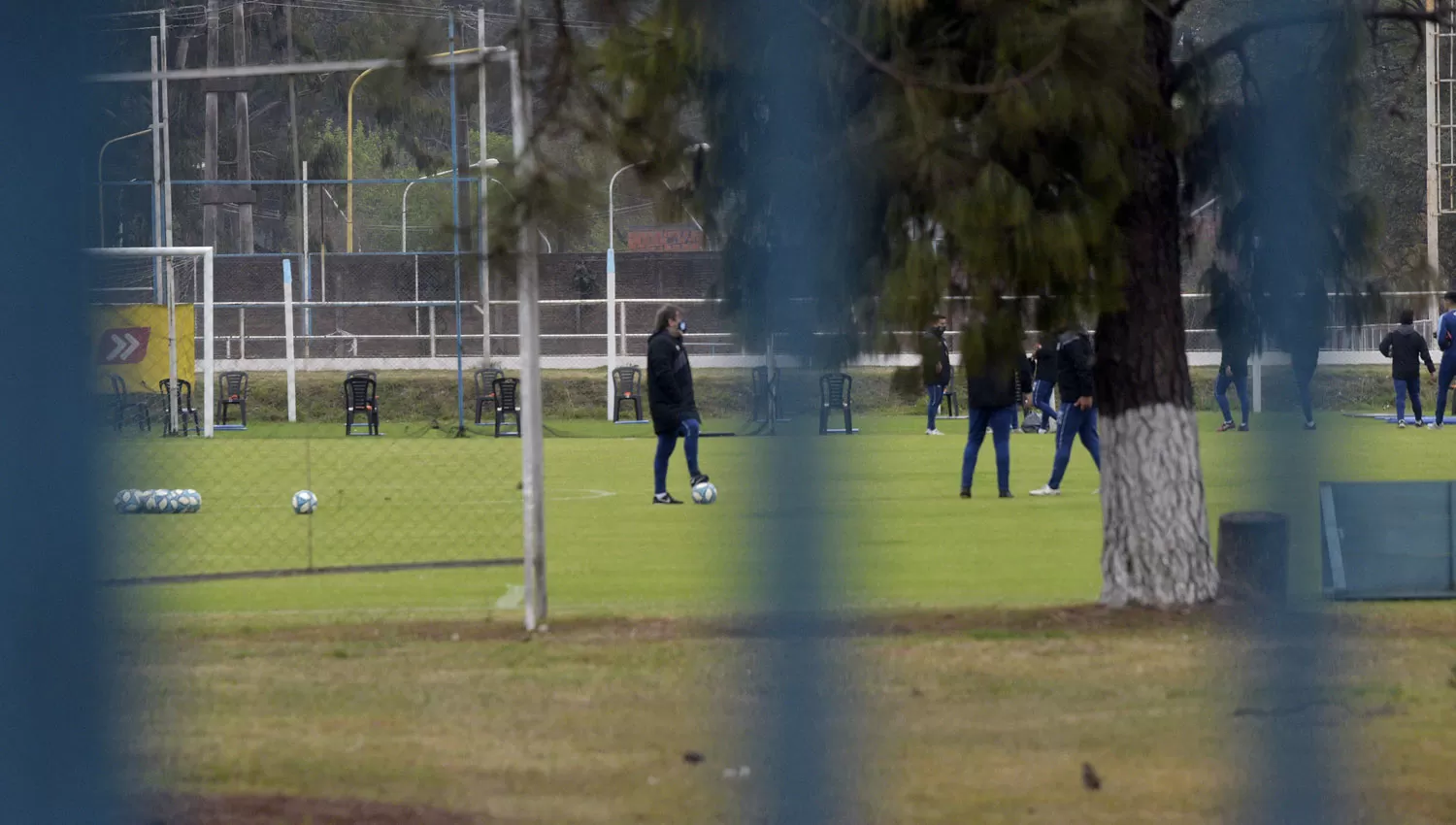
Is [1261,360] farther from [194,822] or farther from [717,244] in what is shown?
[194,822]

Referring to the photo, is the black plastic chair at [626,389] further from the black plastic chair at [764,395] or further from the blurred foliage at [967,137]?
the black plastic chair at [764,395]

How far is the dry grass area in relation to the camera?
3658 mm

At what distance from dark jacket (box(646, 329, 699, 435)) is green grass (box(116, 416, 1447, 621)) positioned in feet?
2.41

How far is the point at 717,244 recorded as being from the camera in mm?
3270

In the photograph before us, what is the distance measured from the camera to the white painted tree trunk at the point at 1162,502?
23.4ft

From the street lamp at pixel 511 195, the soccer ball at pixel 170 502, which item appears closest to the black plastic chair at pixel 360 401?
the street lamp at pixel 511 195

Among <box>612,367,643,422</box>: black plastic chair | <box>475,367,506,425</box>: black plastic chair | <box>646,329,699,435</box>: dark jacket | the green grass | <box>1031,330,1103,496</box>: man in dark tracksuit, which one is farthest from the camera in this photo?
<box>612,367,643,422</box>: black plastic chair

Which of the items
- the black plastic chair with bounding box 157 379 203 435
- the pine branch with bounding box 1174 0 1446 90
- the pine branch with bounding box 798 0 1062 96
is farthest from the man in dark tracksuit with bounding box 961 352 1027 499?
the pine branch with bounding box 798 0 1062 96

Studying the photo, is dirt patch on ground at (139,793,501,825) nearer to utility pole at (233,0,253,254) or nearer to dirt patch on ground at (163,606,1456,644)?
dirt patch on ground at (163,606,1456,644)

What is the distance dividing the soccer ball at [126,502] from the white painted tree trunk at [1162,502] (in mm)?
5108

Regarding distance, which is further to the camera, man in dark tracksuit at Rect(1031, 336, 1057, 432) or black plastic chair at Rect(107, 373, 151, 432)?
man in dark tracksuit at Rect(1031, 336, 1057, 432)

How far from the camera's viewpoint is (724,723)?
3605 millimetres

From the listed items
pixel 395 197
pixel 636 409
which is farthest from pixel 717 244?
pixel 395 197

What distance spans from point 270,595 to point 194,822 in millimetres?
5461
